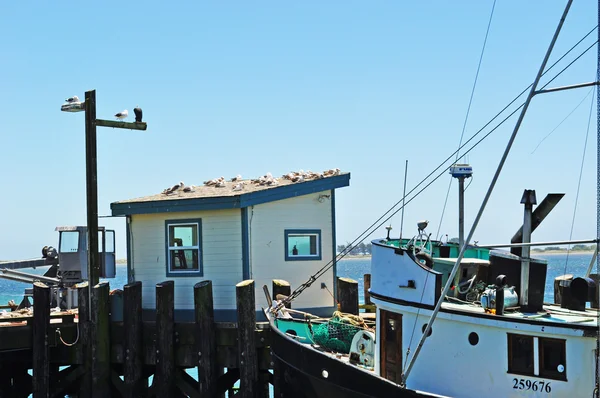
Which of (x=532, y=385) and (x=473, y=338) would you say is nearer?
(x=532, y=385)

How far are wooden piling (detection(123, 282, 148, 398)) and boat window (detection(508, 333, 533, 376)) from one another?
807 centimetres

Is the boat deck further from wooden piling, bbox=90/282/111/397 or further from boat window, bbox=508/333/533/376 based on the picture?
wooden piling, bbox=90/282/111/397

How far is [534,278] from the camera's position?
38.9 feet

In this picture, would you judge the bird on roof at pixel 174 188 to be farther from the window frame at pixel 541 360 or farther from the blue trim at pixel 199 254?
the window frame at pixel 541 360

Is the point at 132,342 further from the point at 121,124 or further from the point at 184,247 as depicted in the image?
Answer: the point at 121,124

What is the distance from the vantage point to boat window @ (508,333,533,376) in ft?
36.2

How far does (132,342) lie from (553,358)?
8743mm

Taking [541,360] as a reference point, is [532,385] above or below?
below

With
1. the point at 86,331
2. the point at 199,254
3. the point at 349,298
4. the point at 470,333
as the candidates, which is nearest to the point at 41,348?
Result: the point at 86,331

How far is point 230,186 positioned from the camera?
61.9ft

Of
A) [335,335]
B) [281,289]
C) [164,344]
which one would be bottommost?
[164,344]

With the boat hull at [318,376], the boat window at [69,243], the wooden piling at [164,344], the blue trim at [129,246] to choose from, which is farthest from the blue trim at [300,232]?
the boat window at [69,243]

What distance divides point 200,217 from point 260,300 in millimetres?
2289

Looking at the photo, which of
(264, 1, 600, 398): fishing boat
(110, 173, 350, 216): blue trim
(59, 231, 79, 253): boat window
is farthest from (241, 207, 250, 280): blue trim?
(59, 231, 79, 253): boat window
